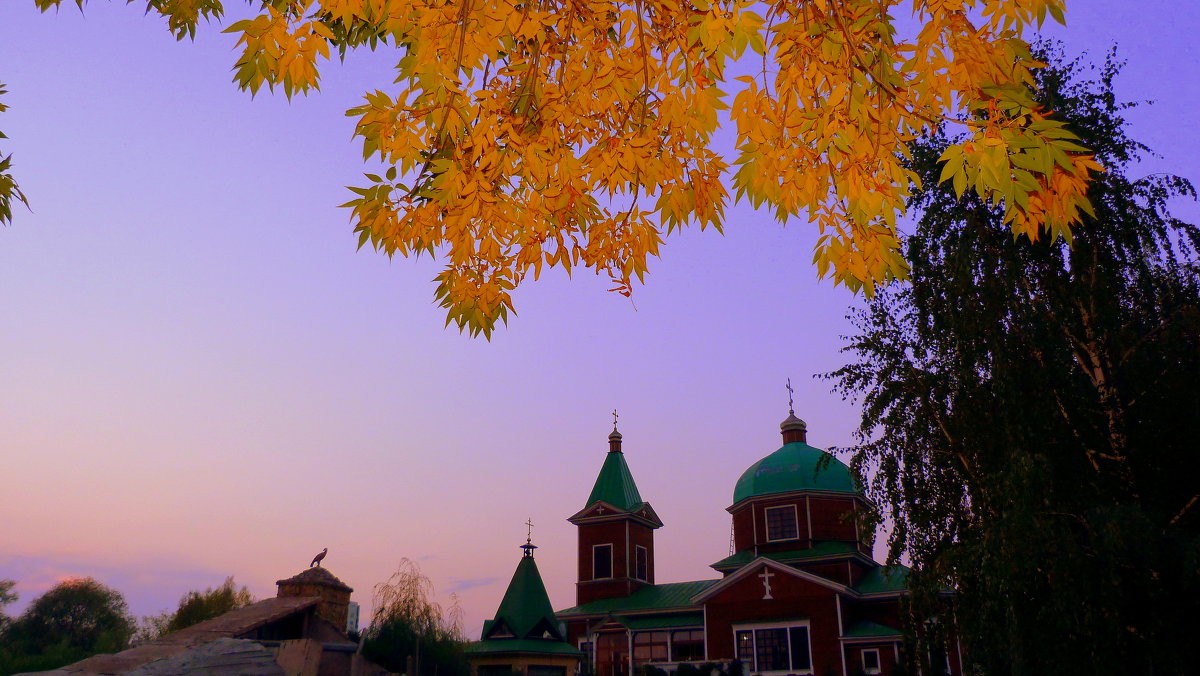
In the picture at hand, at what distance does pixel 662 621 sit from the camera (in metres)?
38.9

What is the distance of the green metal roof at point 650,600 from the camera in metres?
39.7

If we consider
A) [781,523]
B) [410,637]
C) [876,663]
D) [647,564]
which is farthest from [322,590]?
[647,564]

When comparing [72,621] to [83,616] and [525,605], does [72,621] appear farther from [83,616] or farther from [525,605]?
[525,605]

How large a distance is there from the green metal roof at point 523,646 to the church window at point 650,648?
10.2 ft

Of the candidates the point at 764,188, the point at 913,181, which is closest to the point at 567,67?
the point at 764,188

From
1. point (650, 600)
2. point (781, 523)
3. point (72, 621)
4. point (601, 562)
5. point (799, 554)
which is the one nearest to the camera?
point (799, 554)

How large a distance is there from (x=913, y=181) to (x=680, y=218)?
1323mm

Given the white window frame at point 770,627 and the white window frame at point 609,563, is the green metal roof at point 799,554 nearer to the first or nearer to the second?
the white window frame at point 770,627

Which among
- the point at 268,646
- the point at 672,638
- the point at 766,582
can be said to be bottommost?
the point at 672,638

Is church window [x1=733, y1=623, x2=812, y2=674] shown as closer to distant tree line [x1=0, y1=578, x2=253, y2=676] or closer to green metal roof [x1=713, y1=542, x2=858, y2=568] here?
Answer: green metal roof [x1=713, y1=542, x2=858, y2=568]

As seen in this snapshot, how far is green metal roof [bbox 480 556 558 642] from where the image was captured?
1483 inches

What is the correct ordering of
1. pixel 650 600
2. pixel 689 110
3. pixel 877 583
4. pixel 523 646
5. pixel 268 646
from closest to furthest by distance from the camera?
pixel 689 110
pixel 268 646
pixel 877 583
pixel 523 646
pixel 650 600

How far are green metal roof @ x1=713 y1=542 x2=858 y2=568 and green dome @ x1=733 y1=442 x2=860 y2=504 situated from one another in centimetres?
269

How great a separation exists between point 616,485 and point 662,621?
8.64 meters
